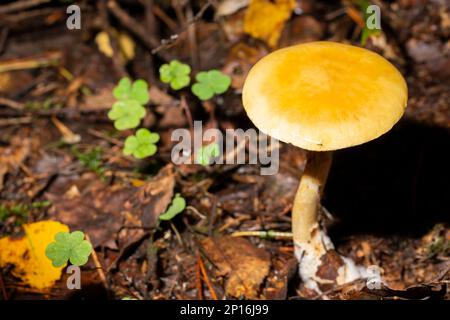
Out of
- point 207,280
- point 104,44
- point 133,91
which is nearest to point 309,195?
point 207,280

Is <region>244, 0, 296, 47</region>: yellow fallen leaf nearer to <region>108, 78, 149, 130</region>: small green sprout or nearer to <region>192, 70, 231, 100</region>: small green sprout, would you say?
<region>192, 70, 231, 100</region>: small green sprout

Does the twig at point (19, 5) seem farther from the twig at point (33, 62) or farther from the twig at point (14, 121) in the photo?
the twig at point (14, 121)

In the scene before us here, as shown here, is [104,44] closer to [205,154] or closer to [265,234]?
[205,154]

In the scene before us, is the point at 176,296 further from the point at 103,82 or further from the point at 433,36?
the point at 433,36

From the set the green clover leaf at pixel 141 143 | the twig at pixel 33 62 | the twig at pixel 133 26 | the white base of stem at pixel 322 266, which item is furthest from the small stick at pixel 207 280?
the twig at pixel 33 62

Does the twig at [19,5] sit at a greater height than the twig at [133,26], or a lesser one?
greater

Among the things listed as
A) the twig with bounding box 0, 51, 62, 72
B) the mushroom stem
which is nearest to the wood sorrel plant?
the mushroom stem
